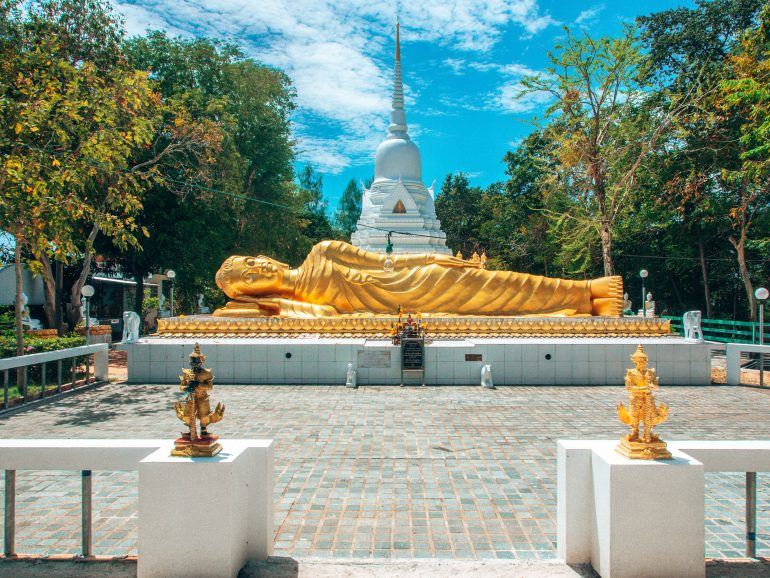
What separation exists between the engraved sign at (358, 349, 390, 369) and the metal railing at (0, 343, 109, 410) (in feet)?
17.8

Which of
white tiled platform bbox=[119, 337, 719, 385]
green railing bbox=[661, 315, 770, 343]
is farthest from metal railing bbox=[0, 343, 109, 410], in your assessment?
green railing bbox=[661, 315, 770, 343]

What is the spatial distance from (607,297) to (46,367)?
41.1 ft

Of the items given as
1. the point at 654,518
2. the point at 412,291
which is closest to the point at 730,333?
the point at 412,291

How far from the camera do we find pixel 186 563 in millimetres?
3135

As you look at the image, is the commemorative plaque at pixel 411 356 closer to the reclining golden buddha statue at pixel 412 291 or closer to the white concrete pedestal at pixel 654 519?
the reclining golden buddha statue at pixel 412 291

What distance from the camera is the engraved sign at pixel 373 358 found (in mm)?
10969

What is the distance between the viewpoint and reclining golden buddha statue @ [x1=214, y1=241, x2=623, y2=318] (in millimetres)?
13477

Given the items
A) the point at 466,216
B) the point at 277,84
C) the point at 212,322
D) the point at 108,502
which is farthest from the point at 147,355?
the point at 466,216

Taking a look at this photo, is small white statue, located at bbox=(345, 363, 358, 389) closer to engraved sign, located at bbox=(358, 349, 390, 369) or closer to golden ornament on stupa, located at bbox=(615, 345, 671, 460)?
engraved sign, located at bbox=(358, 349, 390, 369)

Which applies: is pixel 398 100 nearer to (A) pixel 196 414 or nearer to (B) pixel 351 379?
(B) pixel 351 379

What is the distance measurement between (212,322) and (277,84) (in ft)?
56.9

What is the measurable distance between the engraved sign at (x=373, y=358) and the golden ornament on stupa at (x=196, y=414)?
298 inches

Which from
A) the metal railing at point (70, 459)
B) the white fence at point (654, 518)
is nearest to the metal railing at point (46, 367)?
the metal railing at point (70, 459)

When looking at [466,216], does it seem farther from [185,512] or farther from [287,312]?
[185,512]
